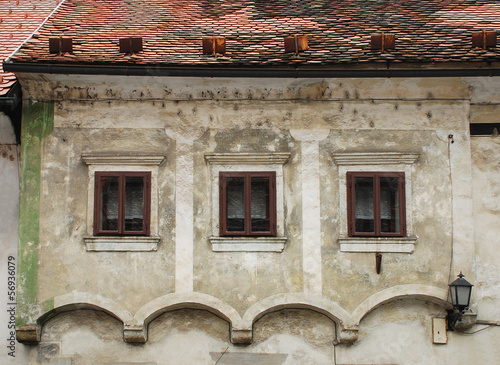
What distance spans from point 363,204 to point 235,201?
1.87 meters

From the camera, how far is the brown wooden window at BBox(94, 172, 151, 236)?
972cm

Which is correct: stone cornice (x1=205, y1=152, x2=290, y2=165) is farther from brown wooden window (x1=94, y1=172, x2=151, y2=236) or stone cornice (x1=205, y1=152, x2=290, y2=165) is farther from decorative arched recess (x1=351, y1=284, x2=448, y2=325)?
decorative arched recess (x1=351, y1=284, x2=448, y2=325)

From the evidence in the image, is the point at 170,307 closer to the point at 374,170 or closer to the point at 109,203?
the point at 109,203

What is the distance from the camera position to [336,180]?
990 centimetres

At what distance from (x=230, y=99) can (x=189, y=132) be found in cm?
79

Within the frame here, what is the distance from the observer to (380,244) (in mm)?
9656

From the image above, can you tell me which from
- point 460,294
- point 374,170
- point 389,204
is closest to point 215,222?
point 374,170

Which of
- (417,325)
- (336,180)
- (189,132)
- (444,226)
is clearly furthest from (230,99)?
(417,325)

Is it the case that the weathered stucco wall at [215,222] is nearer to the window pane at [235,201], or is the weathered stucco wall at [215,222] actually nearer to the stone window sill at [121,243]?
the stone window sill at [121,243]

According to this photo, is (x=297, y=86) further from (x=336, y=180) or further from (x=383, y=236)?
(x=383, y=236)

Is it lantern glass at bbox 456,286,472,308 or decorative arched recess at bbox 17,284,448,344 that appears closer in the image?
lantern glass at bbox 456,286,472,308

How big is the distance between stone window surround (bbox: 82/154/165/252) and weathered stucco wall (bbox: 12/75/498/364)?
9cm

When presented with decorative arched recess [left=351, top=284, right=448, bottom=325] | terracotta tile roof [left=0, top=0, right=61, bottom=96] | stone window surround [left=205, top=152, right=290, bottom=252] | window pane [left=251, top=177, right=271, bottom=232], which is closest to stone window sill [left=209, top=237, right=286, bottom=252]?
stone window surround [left=205, top=152, right=290, bottom=252]

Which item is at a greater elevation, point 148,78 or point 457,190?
point 148,78
